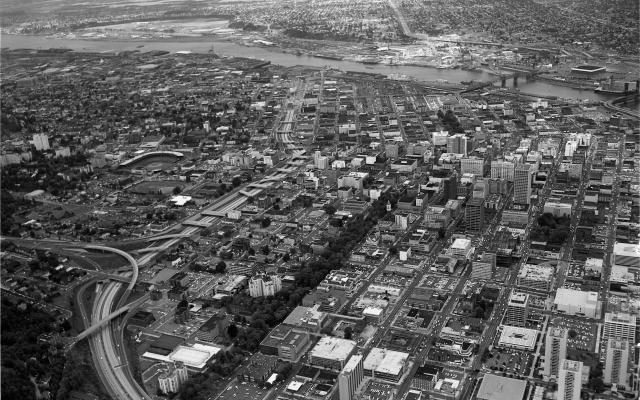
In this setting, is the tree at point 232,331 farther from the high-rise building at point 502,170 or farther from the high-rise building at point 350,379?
the high-rise building at point 502,170

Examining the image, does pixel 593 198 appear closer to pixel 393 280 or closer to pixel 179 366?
pixel 393 280

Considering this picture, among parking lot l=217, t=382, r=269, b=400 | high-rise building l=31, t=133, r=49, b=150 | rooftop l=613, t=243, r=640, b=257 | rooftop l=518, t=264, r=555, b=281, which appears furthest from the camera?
high-rise building l=31, t=133, r=49, b=150

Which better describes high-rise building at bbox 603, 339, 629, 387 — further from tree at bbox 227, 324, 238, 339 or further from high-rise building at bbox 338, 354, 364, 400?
tree at bbox 227, 324, 238, 339

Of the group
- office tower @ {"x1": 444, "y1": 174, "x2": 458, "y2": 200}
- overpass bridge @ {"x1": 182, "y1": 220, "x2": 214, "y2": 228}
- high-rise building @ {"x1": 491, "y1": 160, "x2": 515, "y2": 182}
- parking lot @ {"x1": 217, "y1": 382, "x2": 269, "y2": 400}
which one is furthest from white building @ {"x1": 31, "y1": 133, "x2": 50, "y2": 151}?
parking lot @ {"x1": 217, "y1": 382, "x2": 269, "y2": 400}

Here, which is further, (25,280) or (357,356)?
(25,280)

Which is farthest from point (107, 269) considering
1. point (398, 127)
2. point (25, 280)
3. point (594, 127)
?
point (594, 127)

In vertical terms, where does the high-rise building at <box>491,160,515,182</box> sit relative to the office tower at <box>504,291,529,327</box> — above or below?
above

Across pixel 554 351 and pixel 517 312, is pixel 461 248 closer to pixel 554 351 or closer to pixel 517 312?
pixel 517 312
